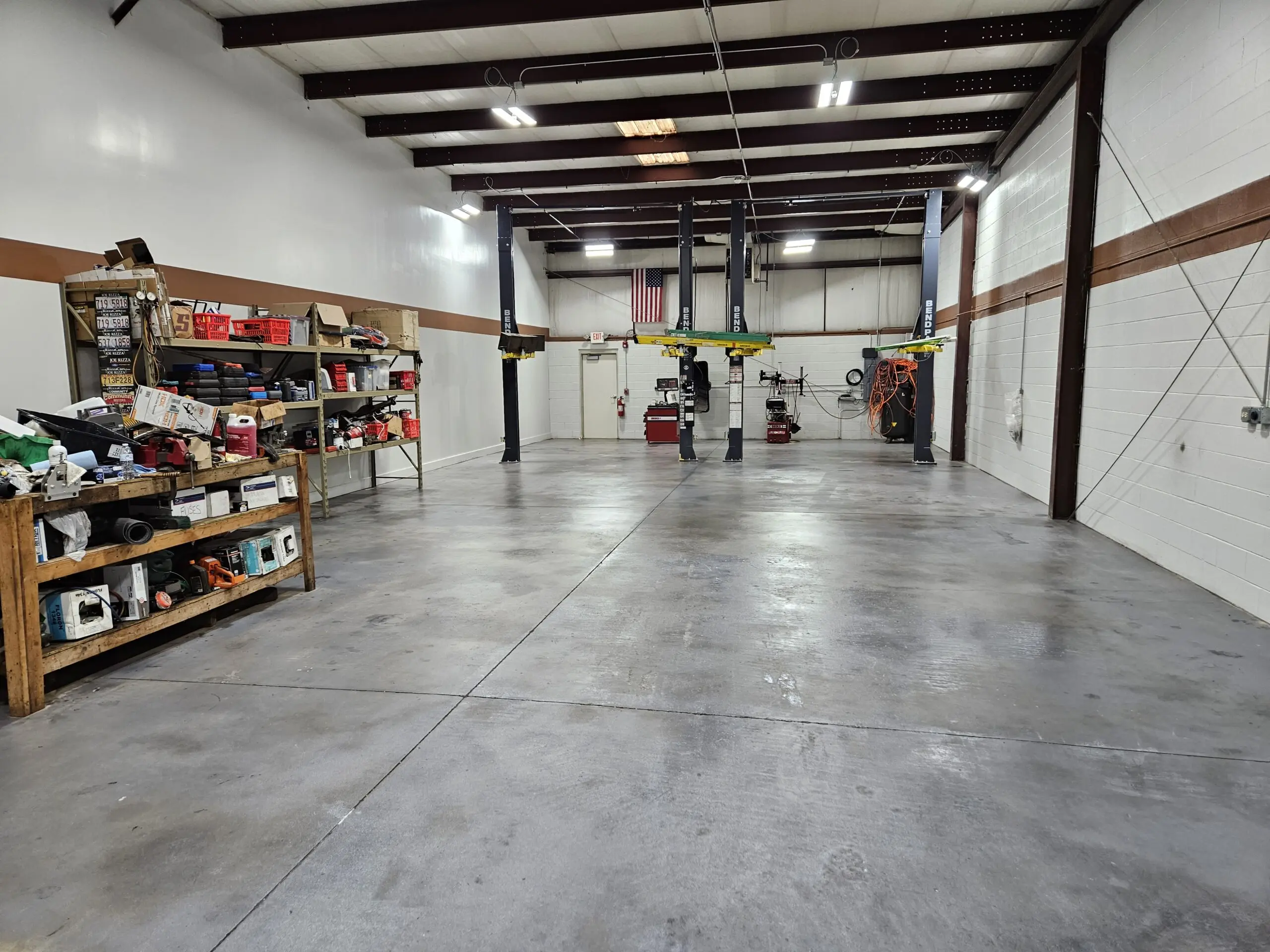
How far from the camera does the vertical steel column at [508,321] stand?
1201 centimetres

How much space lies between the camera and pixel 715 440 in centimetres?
1612

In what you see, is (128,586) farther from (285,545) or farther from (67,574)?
(285,545)

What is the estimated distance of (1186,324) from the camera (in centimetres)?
493

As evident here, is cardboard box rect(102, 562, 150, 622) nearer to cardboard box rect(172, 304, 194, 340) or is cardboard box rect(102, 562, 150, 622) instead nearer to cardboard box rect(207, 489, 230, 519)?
cardboard box rect(207, 489, 230, 519)

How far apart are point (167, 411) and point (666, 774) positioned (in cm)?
Answer: 320

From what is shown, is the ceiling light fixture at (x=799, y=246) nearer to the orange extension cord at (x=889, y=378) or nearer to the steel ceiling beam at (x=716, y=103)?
the orange extension cord at (x=889, y=378)

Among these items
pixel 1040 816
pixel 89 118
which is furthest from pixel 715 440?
pixel 1040 816

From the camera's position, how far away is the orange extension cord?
15008mm

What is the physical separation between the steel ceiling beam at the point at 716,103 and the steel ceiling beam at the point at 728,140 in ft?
1.52

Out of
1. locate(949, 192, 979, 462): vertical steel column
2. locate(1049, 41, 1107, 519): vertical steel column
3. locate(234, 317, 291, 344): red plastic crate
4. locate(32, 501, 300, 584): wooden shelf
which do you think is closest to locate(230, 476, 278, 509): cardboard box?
locate(32, 501, 300, 584): wooden shelf

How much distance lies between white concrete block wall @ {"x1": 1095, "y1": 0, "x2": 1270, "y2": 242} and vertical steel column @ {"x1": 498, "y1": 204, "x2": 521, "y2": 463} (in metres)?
8.54

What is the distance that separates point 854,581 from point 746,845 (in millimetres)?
3007

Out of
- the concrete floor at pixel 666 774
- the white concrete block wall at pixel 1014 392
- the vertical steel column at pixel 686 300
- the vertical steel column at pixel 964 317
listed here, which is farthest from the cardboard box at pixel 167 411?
the vertical steel column at pixel 964 317

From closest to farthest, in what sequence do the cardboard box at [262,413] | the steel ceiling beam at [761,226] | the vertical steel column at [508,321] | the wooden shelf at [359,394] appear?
1. the cardboard box at [262,413]
2. the wooden shelf at [359,394]
3. the vertical steel column at [508,321]
4. the steel ceiling beam at [761,226]
